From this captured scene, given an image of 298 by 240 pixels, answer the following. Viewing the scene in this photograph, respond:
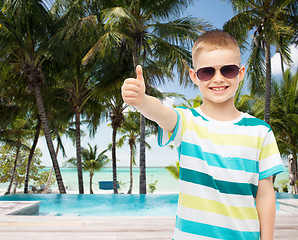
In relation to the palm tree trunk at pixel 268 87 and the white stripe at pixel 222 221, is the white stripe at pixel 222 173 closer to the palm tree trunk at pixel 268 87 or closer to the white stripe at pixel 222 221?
the white stripe at pixel 222 221

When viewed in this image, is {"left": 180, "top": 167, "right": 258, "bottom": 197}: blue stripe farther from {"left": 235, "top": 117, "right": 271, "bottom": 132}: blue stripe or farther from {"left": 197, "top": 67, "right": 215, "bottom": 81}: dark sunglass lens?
{"left": 197, "top": 67, "right": 215, "bottom": 81}: dark sunglass lens

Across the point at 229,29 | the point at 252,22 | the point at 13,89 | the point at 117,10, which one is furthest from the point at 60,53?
the point at 252,22

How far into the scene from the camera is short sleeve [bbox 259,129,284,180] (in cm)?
91

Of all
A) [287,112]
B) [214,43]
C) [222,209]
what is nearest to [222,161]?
[222,209]

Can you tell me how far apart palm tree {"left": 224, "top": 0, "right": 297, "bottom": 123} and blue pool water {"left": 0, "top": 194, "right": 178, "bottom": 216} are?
4.07m

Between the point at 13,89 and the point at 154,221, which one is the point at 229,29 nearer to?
the point at 154,221

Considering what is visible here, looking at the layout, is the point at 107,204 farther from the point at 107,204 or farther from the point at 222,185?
the point at 222,185

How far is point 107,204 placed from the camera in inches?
307

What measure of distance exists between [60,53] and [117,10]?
3.05m

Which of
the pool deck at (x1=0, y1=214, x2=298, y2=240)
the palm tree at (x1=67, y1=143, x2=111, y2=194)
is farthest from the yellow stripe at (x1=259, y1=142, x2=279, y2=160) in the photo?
the palm tree at (x1=67, y1=143, x2=111, y2=194)

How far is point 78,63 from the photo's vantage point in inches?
434

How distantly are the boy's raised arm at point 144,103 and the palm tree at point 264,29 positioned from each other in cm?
763

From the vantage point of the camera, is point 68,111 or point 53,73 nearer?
point 53,73

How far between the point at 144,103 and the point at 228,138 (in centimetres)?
31
